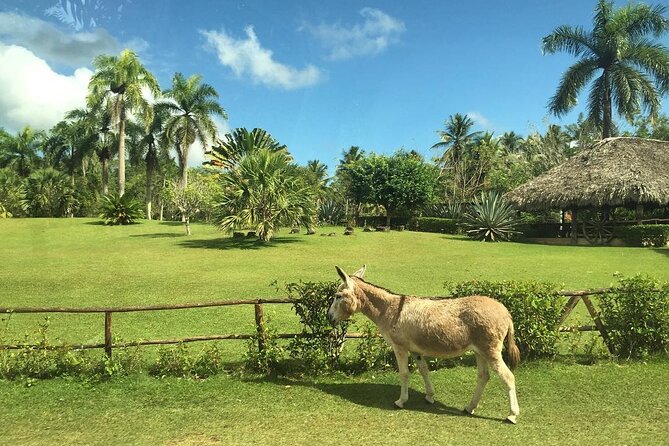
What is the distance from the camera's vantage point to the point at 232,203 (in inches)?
892

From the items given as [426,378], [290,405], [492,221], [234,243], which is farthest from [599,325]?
[492,221]

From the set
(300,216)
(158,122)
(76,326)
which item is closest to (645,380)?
(76,326)

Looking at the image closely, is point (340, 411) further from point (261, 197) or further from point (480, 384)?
point (261, 197)

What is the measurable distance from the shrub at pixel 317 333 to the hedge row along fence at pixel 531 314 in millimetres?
13

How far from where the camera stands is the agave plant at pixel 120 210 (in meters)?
32.6

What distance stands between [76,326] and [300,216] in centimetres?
1458

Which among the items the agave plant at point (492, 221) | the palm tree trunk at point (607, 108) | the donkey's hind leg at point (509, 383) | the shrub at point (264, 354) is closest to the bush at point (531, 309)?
the donkey's hind leg at point (509, 383)

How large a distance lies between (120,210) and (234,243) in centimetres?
1343

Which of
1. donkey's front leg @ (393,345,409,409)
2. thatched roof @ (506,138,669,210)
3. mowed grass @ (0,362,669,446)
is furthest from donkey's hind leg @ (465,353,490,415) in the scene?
thatched roof @ (506,138,669,210)

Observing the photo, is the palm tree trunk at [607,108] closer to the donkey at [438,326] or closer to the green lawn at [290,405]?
the green lawn at [290,405]

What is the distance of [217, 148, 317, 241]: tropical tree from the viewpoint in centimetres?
2231

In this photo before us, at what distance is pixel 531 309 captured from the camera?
656cm

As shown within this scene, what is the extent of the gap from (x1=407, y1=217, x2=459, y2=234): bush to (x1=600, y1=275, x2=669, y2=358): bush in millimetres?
24818

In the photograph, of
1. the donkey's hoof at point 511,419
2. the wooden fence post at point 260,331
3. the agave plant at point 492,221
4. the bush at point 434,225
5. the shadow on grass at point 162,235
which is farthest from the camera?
the bush at point 434,225
